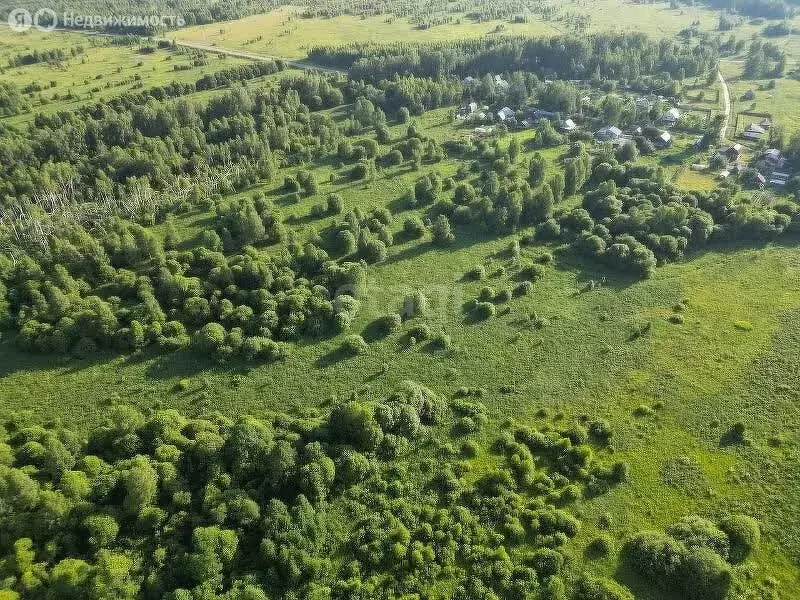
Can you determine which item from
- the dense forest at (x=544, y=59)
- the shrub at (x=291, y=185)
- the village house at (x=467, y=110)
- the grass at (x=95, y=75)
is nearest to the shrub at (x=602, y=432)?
the shrub at (x=291, y=185)

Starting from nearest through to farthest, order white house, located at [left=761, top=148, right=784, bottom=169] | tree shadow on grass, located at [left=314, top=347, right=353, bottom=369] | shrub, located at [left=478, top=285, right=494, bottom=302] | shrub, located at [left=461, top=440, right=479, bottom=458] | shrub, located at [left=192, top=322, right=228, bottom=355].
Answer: shrub, located at [left=461, top=440, right=479, bottom=458], shrub, located at [left=192, top=322, right=228, bottom=355], tree shadow on grass, located at [left=314, top=347, right=353, bottom=369], shrub, located at [left=478, top=285, right=494, bottom=302], white house, located at [left=761, top=148, right=784, bottom=169]

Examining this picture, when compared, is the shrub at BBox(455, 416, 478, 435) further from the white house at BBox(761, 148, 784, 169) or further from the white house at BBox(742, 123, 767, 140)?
the white house at BBox(742, 123, 767, 140)

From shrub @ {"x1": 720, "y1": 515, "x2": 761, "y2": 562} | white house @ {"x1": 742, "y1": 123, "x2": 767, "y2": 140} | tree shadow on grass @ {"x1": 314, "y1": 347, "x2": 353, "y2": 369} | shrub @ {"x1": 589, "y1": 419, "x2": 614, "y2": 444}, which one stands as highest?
white house @ {"x1": 742, "y1": 123, "x2": 767, "y2": 140}

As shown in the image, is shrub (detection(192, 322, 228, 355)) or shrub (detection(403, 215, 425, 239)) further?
shrub (detection(403, 215, 425, 239))

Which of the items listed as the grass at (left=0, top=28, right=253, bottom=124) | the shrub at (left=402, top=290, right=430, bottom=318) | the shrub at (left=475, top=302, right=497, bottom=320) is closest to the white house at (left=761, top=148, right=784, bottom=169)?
the shrub at (left=475, top=302, right=497, bottom=320)

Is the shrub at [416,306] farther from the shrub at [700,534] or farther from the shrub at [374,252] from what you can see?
the shrub at [700,534]

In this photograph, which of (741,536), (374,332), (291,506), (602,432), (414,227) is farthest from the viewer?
(414,227)

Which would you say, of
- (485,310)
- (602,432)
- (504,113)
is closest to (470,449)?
(602,432)

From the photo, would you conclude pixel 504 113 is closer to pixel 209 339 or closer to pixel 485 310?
pixel 485 310

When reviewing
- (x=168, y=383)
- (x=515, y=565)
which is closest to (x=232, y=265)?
(x=168, y=383)
